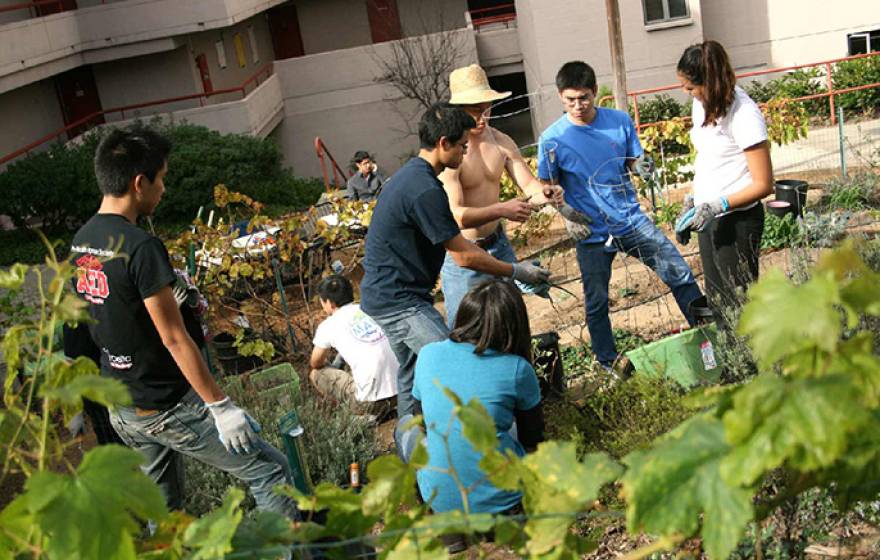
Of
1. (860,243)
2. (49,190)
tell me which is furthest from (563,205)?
(49,190)

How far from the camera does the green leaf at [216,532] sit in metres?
1.62

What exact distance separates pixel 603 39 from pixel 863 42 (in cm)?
501

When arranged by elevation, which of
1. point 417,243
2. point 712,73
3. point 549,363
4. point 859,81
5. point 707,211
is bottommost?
point 859,81

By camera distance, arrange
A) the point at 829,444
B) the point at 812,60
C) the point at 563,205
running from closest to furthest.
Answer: the point at 829,444
the point at 563,205
the point at 812,60

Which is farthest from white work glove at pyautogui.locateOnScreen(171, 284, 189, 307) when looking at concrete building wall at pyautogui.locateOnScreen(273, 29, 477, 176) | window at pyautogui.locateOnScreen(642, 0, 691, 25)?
concrete building wall at pyautogui.locateOnScreen(273, 29, 477, 176)

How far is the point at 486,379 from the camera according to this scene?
3.63m

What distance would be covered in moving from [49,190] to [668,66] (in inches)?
476

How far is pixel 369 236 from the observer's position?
15.5 feet

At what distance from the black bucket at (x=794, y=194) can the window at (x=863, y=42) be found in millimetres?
12420

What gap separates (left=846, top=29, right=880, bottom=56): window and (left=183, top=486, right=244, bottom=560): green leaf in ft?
67.2

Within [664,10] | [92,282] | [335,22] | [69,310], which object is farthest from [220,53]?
[69,310]

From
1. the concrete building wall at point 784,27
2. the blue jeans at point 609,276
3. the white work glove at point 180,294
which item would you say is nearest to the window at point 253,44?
the concrete building wall at point 784,27

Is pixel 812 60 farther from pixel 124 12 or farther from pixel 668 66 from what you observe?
pixel 124 12

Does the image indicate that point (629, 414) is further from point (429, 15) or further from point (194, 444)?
point (429, 15)
